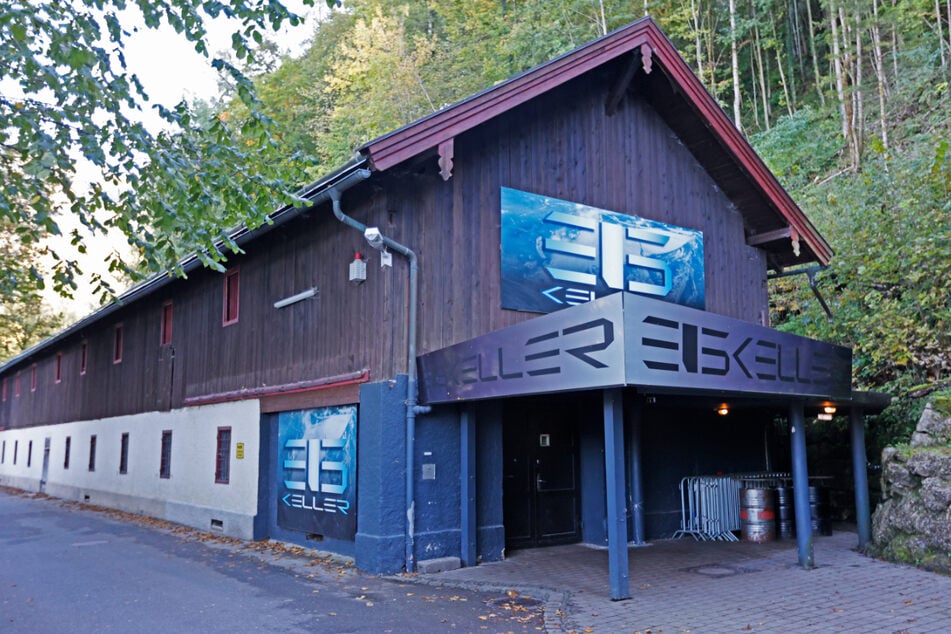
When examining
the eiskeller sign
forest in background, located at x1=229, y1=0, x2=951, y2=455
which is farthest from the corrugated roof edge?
the eiskeller sign

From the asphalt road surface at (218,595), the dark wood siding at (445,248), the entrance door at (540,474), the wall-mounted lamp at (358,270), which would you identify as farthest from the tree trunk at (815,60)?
the asphalt road surface at (218,595)

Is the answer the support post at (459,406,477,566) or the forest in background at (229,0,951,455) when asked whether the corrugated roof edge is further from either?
the support post at (459,406,477,566)

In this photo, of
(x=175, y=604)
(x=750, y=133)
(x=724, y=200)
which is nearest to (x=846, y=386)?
(x=724, y=200)

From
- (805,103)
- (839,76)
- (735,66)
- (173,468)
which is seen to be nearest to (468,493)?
(173,468)

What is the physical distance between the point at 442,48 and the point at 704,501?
985 inches

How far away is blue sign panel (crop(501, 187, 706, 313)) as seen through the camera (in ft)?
37.1

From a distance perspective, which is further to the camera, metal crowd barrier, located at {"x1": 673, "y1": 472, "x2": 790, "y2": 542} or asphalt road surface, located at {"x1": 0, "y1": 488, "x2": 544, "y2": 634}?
metal crowd barrier, located at {"x1": 673, "y1": 472, "x2": 790, "y2": 542}

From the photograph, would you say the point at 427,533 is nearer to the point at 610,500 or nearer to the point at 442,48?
the point at 610,500

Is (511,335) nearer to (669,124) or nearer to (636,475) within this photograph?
(636,475)

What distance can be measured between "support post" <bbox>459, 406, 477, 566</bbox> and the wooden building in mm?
39

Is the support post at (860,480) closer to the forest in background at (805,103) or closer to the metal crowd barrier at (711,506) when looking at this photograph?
the metal crowd barrier at (711,506)

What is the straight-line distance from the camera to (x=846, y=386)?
1081 cm

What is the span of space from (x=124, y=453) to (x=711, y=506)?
15.3m

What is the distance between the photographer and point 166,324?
18.7m
